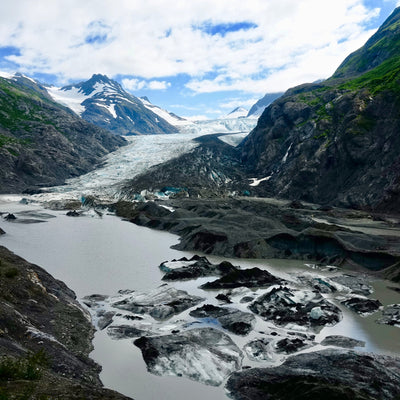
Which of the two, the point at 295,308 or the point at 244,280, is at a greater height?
the point at 244,280

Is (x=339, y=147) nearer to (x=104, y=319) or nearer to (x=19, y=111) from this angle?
(x=104, y=319)

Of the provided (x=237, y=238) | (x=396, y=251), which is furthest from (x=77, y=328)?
(x=396, y=251)

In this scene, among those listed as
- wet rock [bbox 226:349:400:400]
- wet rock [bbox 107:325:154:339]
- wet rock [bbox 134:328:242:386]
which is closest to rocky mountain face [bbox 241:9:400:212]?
wet rock [bbox 226:349:400:400]

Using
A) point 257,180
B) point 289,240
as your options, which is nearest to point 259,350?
point 289,240

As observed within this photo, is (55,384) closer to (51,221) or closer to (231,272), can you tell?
(231,272)

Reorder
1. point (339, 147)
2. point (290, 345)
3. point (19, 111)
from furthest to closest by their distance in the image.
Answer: point (19, 111) → point (339, 147) → point (290, 345)

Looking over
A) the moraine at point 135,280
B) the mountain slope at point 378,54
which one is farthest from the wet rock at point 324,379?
the mountain slope at point 378,54
